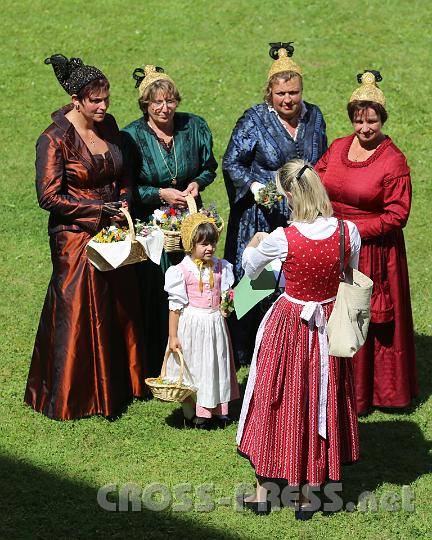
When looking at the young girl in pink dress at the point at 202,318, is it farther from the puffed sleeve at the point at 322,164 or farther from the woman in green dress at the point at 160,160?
the puffed sleeve at the point at 322,164

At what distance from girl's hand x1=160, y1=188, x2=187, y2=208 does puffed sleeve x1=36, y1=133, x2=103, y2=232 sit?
564mm

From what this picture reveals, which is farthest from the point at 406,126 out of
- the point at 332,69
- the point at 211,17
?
the point at 211,17

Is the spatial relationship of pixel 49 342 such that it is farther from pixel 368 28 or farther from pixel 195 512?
pixel 368 28

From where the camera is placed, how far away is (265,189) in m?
7.88

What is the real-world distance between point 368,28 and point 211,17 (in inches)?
87.0

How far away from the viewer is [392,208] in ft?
24.7

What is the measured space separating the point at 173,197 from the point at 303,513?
248 cm

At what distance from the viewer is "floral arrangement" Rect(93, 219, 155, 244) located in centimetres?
748

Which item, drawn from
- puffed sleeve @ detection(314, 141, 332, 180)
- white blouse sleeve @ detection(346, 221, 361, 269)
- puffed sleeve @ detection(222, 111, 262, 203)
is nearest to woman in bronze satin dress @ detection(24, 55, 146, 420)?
Result: puffed sleeve @ detection(222, 111, 262, 203)

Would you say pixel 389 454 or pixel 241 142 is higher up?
pixel 241 142

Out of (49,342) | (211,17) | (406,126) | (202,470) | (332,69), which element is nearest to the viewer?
(202,470)

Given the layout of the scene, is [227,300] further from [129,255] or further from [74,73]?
[74,73]

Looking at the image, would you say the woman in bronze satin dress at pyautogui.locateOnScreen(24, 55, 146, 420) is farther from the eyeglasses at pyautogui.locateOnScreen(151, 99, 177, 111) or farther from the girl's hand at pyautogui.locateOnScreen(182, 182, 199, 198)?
the girl's hand at pyautogui.locateOnScreen(182, 182, 199, 198)

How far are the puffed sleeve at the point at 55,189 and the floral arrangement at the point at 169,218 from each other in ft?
1.28
